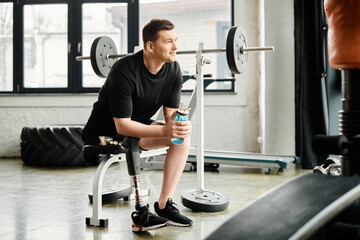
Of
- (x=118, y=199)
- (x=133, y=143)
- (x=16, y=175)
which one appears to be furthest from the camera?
(x=16, y=175)

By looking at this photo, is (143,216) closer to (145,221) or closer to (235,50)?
(145,221)

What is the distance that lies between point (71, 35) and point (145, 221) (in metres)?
3.82

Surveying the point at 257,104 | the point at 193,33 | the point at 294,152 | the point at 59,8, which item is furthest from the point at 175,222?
the point at 59,8

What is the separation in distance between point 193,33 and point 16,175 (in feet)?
9.07

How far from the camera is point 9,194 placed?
9.75 feet

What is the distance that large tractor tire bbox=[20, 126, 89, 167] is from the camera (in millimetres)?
4438

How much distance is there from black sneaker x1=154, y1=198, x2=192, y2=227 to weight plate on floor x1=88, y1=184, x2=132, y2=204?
1.93 feet

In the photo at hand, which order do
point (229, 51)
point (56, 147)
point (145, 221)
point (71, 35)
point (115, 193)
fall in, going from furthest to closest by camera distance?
point (71, 35) → point (56, 147) → point (115, 193) → point (229, 51) → point (145, 221)

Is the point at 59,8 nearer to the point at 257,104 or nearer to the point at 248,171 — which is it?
the point at 257,104

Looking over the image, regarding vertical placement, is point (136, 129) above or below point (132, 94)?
below

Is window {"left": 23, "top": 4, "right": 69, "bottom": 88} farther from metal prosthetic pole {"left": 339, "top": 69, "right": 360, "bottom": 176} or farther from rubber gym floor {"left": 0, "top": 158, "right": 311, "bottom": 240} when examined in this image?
metal prosthetic pole {"left": 339, "top": 69, "right": 360, "bottom": 176}

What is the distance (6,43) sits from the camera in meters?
5.45

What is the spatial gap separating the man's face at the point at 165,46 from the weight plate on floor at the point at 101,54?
2.75 feet

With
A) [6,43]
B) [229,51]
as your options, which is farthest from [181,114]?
[6,43]
